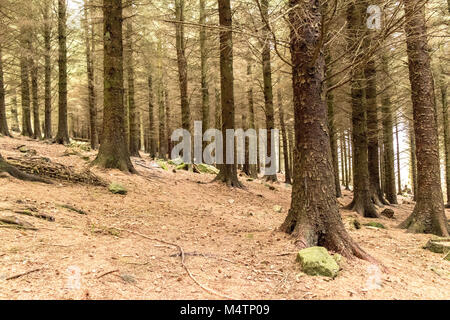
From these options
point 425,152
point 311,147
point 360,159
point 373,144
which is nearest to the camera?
point 311,147

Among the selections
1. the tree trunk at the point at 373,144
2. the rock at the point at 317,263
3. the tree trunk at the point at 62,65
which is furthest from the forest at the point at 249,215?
the tree trunk at the point at 62,65

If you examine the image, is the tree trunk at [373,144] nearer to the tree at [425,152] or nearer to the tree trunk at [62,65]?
the tree at [425,152]

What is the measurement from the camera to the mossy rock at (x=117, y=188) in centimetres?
678

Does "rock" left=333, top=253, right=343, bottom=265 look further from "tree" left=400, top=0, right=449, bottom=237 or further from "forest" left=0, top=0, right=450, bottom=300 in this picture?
"tree" left=400, top=0, right=449, bottom=237

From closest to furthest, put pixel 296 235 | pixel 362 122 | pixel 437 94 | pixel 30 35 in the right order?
pixel 296 235 → pixel 362 122 → pixel 30 35 → pixel 437 94

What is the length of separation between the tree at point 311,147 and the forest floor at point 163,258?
0.44 meters

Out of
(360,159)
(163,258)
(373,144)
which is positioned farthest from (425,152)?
(163,258)

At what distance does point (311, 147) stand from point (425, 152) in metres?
4.20

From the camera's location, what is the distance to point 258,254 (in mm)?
3971

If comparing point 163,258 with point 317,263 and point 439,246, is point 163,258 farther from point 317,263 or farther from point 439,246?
point 439,246

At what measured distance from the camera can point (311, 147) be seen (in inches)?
167
